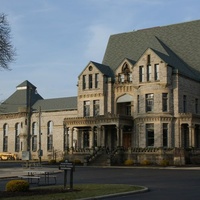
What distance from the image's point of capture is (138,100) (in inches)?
2101

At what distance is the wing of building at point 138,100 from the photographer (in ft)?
168

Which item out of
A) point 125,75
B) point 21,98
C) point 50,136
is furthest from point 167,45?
point 21,98

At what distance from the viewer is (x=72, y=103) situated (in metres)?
68.4

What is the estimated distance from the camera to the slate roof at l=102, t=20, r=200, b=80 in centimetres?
5738

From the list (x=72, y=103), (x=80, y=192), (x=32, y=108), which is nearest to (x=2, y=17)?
(x=80, y=192)

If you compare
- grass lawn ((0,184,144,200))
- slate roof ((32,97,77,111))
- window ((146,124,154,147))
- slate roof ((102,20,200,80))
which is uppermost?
slate roof ((102,20,200,80))

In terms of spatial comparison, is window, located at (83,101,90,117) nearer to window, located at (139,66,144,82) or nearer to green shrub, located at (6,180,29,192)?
window, located at (139,66,144,82)

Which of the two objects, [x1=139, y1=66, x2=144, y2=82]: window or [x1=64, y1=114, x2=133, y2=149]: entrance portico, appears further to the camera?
[x1=139, y1=66, x2=144, y2=82]: window

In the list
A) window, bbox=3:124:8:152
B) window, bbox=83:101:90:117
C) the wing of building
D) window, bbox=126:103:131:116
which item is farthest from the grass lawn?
window, bbox=3:124:8:152

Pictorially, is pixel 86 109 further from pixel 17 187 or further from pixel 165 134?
pixel 17 187

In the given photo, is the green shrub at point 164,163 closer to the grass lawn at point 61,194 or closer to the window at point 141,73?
the window at point 141,73

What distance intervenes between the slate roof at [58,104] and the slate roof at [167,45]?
9.68 m

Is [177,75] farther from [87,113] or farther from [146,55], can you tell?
[87,113]

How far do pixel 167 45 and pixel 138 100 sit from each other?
11.3m
